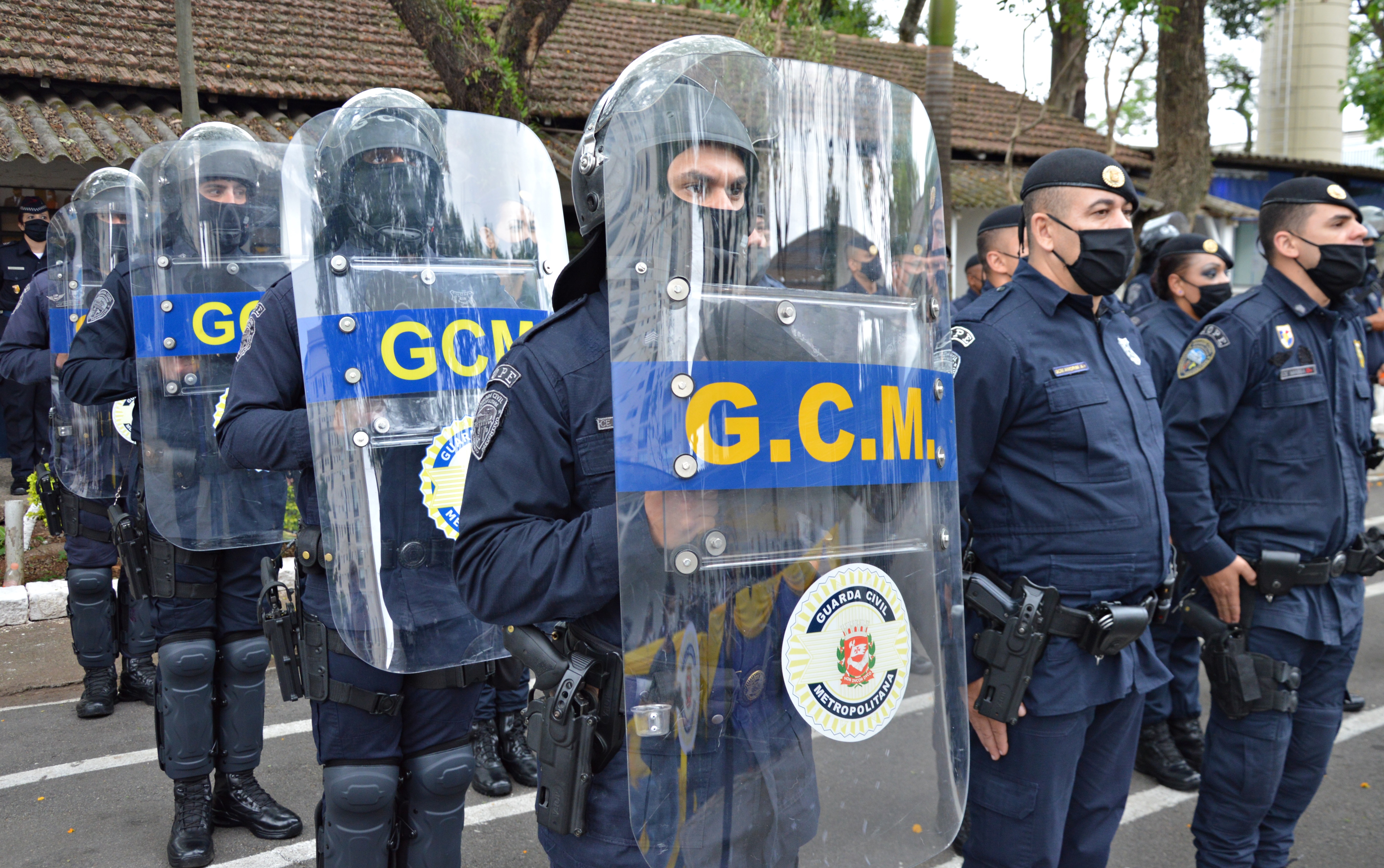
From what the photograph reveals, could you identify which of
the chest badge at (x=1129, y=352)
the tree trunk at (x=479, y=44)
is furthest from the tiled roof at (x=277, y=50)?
the chest badge at (x=1129, y=352)

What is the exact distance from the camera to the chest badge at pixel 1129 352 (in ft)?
8.02

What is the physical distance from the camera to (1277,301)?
9.50ft

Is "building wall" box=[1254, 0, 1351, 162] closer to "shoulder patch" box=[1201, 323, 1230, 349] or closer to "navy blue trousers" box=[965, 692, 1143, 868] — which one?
"shoulder patch" box=[1201, 323, 1230, 349]

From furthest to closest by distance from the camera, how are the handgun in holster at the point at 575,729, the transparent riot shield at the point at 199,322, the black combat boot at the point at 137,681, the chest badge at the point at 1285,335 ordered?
1. the black combat boot at the point at 137,681
2. the transparent riot shield at the point at 199,322
3. the chest badge at the point at 1285,335
4. the handgun in holster at the point at 575,729

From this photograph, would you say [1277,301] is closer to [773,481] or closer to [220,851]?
[773,481]

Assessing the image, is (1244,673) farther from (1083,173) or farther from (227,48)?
(227,48)

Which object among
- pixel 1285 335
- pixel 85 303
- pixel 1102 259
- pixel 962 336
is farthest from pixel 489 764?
pixel 1285 335

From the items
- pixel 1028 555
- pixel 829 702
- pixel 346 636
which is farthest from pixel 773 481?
pixel 346 636

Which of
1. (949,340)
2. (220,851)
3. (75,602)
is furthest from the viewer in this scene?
(75,602)

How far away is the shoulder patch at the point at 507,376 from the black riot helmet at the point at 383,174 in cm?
93

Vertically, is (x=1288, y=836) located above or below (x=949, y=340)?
below

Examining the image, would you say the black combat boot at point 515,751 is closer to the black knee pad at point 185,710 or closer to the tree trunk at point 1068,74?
the black knee pad at point 185,710

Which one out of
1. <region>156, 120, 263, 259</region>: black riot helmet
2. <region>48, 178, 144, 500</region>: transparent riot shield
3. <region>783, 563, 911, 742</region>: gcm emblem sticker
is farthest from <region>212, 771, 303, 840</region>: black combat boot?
<region>783, 563, 911, 742</region>: gcm emblem sticker

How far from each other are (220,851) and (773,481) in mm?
2720
